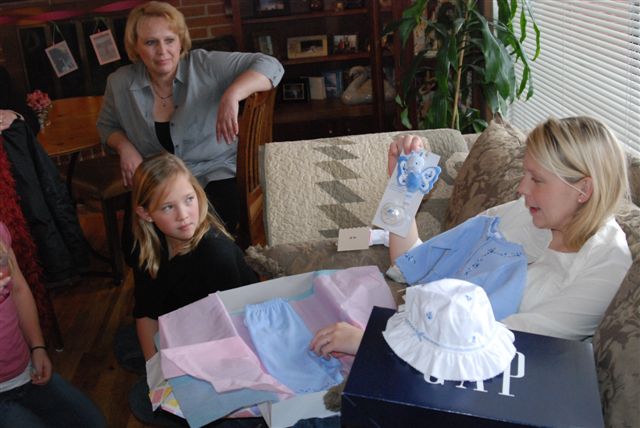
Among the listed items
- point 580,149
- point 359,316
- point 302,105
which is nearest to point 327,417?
point 359,316

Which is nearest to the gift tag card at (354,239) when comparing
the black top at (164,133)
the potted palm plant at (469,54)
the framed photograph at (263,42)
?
the black top at (164,133)

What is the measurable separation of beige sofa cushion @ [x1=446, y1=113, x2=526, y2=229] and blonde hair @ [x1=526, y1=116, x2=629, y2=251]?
1.38 feet

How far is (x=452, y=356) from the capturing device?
3.59 feet

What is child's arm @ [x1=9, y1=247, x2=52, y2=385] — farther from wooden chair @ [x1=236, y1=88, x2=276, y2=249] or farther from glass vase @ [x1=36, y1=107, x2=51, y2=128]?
glass vase @ [x1=36, y1=107, x2=51, y2=128]

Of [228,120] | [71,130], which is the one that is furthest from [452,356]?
[71,130]

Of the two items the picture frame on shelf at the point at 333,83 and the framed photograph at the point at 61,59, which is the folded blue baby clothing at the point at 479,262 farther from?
the framed photograph at the point at 61,59

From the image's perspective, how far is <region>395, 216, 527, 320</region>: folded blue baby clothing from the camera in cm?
148

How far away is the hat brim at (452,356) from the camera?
42.0 inches

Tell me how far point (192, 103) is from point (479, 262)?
4.86ft

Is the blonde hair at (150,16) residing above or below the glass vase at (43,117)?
above

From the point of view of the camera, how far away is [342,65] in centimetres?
465

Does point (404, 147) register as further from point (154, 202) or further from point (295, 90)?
point (295, 90)

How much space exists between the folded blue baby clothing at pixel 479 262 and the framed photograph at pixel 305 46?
9.67 feet

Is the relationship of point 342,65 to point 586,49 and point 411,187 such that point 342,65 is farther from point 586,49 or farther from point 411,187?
point 411,187
